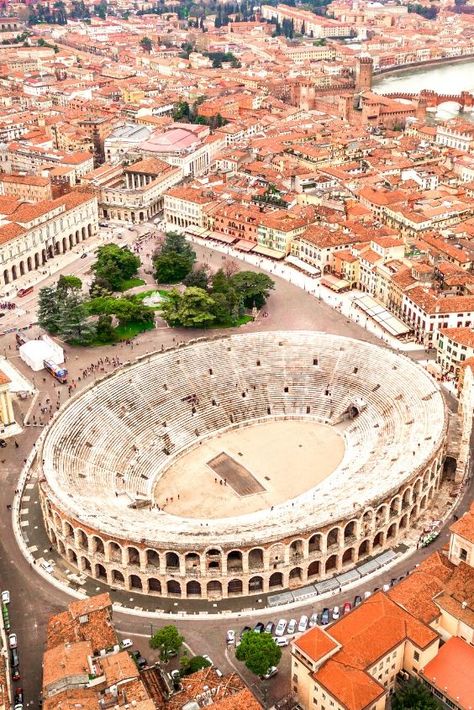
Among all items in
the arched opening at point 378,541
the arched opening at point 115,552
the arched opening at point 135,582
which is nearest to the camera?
the arched opening at point 115,552

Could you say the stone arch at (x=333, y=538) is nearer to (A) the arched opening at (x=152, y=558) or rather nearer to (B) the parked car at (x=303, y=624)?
(B) the parked car at (x=303, y=624)

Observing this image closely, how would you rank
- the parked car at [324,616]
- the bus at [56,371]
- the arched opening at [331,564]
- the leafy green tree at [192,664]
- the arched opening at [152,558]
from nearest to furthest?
1. the leafy green tree at [192,664]
2. the parked car at [324,616]
3. the arched opening at [152,558]
4. the arched opening at [331,564]
5. the bus at [56,371]

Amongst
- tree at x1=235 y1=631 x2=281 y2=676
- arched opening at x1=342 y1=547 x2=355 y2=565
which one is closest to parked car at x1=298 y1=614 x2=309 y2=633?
tree at x1=235 y1=631 x2=281 y2=676

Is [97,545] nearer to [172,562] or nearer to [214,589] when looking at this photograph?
[172,562]

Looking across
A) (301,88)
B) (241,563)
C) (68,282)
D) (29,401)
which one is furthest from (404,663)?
(301,88)

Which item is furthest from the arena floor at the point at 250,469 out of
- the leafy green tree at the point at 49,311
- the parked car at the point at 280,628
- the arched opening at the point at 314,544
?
the leafy green tree at the point at 49,311

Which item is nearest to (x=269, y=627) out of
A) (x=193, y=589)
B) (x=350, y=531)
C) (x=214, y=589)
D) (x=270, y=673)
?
(x=270, y=673)

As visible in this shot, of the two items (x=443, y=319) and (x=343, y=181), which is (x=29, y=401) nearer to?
(x=443, y=319)

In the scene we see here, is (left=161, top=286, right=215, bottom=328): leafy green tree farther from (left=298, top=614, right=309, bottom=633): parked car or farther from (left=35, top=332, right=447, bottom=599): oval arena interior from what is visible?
(left=298, top=614, right=309, bottom=633): parked car
